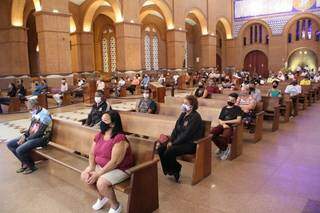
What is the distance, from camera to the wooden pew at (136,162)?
11.3 feet

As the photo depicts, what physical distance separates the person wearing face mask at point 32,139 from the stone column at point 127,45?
13650 mm

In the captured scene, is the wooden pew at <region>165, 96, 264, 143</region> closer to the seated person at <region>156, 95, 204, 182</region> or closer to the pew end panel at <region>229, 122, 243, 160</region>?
the pew end panel at <region>229, 122, 243, 160</region>

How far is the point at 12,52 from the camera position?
18312 millimetres

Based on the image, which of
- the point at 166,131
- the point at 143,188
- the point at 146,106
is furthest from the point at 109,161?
the point at 146,106

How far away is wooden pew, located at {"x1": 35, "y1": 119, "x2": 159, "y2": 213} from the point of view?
3443 mm

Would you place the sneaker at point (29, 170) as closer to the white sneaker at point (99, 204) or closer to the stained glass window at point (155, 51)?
the white sneaker at point (99, 204)

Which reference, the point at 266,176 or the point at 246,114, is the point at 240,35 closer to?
the point at 246,114

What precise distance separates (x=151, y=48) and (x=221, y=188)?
24.0 metres

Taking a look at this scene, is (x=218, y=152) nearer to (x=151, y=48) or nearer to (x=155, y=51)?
(x=151, y=48)

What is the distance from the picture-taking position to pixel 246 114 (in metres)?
7.22

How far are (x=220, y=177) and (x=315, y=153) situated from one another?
2308mm

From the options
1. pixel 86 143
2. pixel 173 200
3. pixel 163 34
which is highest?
pixel 163 34

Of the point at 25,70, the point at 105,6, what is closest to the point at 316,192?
the point at 25,70

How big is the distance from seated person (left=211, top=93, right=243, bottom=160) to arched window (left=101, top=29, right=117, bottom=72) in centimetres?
2065
